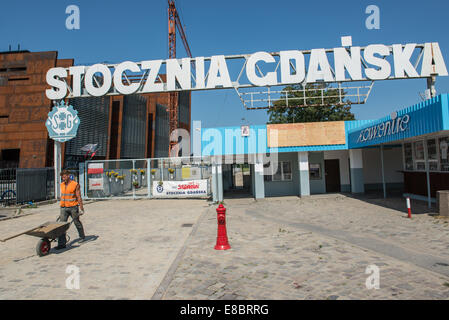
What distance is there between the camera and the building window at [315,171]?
19.4m

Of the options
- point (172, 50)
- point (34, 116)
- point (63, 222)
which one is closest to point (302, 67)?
point (63, 222)

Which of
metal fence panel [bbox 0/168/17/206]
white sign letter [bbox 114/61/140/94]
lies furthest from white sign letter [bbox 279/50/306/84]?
metal fence panel [bbox 0/168/17/206]

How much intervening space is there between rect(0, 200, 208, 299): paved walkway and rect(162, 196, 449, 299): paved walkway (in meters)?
0.54

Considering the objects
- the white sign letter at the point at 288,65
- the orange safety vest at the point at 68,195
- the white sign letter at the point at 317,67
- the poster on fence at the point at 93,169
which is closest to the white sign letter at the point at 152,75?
the poster on fence at the point at 93,169

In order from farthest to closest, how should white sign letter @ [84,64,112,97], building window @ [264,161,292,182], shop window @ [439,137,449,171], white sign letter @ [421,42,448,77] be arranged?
building window @ [264,161,292,182] < white sign letter @ [84,64,112,97] < white sign letter @ [421,42,448,77] < shop window @ [439,137,449,171]

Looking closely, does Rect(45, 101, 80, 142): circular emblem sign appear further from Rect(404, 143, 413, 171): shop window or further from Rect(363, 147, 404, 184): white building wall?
Rect(363, 147, 404, 184): white building wall

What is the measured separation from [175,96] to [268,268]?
5338 cm

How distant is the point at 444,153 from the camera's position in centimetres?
1238

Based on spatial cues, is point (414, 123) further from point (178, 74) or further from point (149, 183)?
point (149, 183)

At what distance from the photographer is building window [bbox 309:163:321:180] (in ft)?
63.7

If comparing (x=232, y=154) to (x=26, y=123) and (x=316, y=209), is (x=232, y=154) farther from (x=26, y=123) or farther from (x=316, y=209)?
(x=26, y=123)

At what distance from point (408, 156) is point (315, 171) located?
5.54 metres

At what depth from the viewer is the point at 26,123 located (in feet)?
91.0

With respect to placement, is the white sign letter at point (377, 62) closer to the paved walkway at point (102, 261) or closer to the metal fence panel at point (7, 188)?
the paved walkway at point (102, 261)
